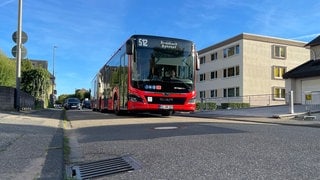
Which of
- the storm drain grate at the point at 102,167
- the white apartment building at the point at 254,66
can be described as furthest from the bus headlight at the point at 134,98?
the white apartment building at the point at 254,66

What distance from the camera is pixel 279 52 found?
2128 inches

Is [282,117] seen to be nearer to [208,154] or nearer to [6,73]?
[208,154]

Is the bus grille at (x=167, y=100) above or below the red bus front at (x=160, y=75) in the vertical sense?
below

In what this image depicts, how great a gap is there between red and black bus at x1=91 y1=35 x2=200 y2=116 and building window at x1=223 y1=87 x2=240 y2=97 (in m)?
34.2

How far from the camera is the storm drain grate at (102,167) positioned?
20.7ft

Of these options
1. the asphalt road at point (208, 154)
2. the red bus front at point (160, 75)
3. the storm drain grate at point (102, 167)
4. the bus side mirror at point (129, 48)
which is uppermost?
the bus side mirror at point (129, 48)

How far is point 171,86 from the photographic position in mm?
19281

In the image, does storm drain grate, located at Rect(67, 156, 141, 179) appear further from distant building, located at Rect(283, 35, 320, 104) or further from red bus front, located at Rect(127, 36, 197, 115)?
distant building, located at Rect(283, 35, 320, 104)

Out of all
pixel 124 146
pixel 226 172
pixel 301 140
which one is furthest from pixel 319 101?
pixel 226 172

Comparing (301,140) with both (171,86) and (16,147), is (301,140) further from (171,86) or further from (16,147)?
(171,86)

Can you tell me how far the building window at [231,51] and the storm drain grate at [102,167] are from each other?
154 ft

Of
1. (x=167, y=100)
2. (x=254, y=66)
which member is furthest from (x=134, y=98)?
(x=254, y=66)

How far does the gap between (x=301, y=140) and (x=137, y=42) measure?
36.4 ft

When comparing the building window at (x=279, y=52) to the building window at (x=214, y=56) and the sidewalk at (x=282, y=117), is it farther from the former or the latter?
the sidewalk at (x=282, y=117)
